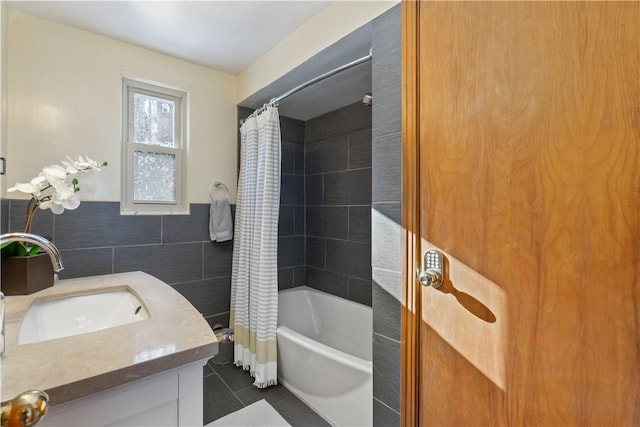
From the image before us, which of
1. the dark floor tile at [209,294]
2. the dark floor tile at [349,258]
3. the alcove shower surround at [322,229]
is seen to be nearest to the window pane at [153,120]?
the alcove shower surround at [322,229]

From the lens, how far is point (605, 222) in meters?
→ 0.69

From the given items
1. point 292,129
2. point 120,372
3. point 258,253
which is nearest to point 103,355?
point 120,372

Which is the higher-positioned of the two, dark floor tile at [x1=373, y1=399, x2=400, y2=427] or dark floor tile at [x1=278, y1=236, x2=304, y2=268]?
dark floor tile at [x1=278, y1=236, x2=304, y2=268]

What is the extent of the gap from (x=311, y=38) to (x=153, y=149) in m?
1.34

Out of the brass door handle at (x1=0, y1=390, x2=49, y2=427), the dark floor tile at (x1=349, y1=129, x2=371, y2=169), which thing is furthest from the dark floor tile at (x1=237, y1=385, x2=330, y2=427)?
the dark floor tile at (x1=349, y1=129, x2=371, y2=169)

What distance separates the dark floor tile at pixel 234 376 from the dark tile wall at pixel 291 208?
749 millimetres

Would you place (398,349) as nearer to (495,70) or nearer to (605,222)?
(605,222)

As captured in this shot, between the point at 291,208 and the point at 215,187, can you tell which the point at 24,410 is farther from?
the point at 291,208

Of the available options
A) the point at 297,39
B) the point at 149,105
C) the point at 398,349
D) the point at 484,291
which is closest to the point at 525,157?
the point at 484,291

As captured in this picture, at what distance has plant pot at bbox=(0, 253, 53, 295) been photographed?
3.86 feet

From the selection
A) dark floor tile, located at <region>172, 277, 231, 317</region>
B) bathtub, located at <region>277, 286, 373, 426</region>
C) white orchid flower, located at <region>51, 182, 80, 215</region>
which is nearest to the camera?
white orchid flower, located at <region>51, 182, 80, 215</region>

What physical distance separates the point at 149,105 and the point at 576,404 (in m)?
2.65

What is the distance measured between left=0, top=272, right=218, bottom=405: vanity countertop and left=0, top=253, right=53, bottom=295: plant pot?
28cm

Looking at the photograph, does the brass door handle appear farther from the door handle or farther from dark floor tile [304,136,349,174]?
dark floor tile [304,136,349,174]
